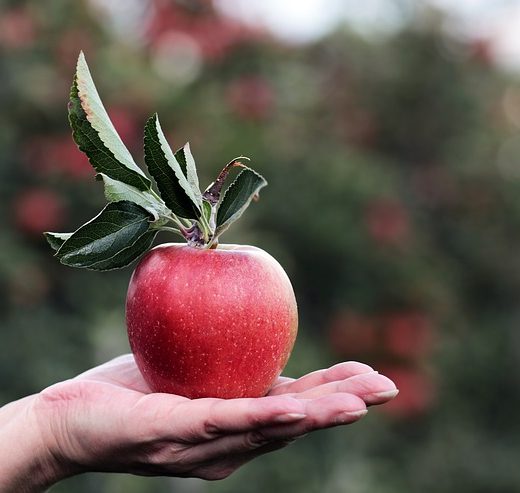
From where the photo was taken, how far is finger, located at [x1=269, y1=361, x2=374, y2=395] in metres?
1.77

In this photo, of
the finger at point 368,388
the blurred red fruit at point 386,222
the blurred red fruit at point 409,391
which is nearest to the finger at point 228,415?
the finger at point 368,388

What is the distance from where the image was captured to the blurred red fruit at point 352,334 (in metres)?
8.11

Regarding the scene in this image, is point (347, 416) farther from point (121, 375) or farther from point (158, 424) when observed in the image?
point (121, 375)

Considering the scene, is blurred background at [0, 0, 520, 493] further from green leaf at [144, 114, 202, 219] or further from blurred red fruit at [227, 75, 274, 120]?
green leaf at [144, 114, 202, 219]

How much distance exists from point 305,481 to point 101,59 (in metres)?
3.24

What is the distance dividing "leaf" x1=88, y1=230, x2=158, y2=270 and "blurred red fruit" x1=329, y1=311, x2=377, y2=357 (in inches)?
251

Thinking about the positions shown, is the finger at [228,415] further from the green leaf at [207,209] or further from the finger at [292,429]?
the green leaf at [207,209]

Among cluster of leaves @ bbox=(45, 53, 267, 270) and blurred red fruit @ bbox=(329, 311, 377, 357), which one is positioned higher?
cluster of leaves @ bbox=(45, 53, 267, 270)

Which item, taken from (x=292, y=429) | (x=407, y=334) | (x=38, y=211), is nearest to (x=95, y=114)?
(x=292, y=429)

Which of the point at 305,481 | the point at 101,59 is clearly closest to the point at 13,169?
the point at 101,59

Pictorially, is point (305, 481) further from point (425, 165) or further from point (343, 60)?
point (343, 60)

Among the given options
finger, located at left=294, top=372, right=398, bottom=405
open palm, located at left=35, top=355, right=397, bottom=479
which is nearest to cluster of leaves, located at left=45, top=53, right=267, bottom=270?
open palm, located at left=35, top=355, right=397, bottom=479

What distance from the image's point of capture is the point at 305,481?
637cm

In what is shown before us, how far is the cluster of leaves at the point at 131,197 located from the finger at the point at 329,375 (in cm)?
33
